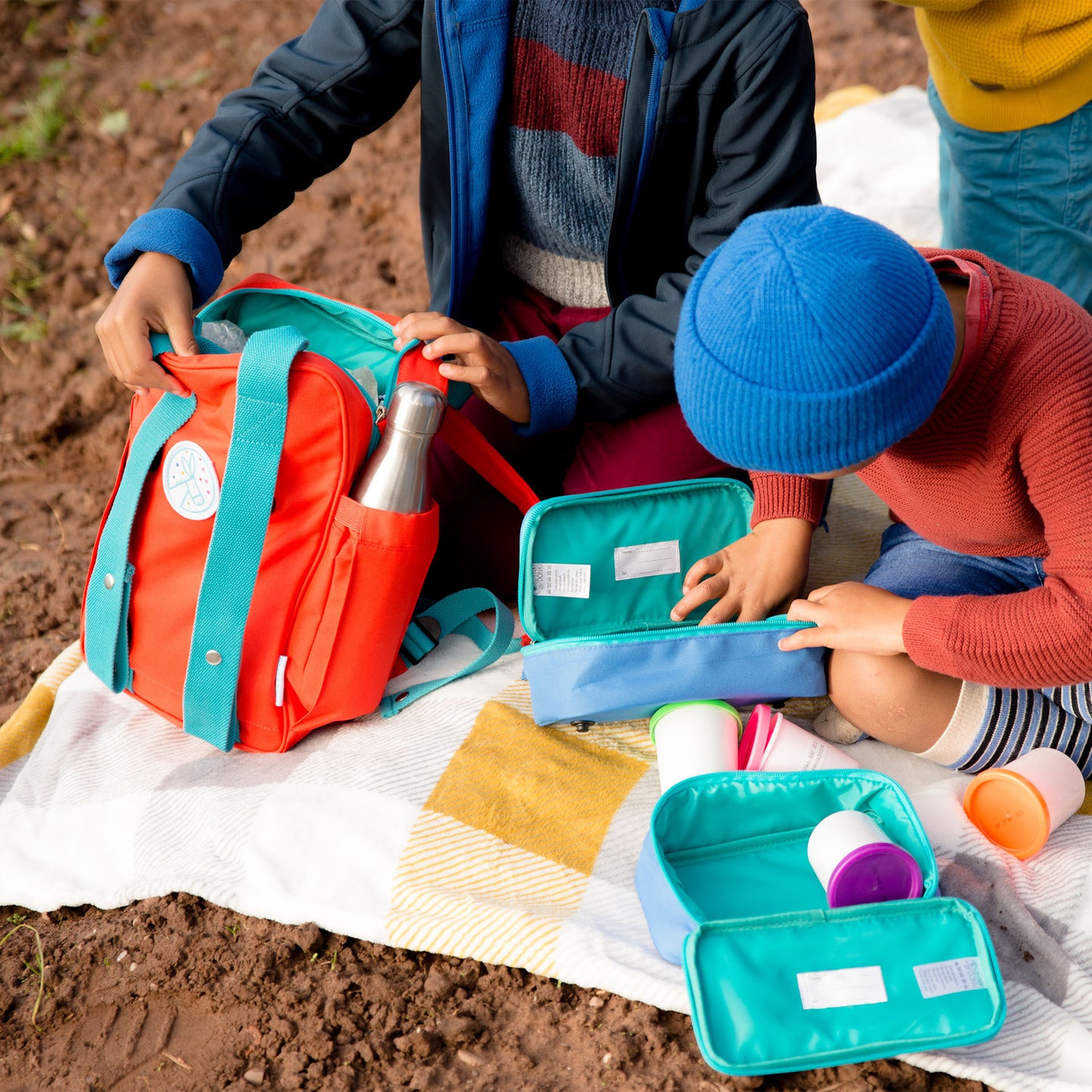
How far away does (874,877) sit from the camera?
49.9 inches

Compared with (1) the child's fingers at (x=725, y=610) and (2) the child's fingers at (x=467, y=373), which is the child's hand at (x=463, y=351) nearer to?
(2) the child's fingers at (x=467, y=373)

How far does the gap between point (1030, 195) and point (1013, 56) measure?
0.29 m

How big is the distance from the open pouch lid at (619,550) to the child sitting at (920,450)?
0.08 metres

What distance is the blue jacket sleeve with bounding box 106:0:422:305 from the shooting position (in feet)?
5.40

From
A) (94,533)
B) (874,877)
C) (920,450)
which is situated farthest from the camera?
(94,533)

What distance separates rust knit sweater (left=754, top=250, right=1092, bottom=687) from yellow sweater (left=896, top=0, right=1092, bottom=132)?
0.65 metres

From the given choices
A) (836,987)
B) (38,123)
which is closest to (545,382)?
(836,987)

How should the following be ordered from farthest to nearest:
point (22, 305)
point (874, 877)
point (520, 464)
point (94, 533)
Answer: point (22, 305)
point (94, 533)
point (520, 464)
point (874, 877)

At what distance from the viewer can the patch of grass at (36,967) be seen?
1.38 m

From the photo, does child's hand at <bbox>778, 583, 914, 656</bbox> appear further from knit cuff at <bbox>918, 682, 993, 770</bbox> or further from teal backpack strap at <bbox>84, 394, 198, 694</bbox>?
teal backpack strap at <bbox>84, 394, 198, 694</bbox>

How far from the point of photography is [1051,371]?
124 centimetres

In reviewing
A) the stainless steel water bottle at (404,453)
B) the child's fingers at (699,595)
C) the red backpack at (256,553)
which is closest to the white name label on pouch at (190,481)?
the red backpack at (256,553)

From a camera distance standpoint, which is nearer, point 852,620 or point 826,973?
point 826,973

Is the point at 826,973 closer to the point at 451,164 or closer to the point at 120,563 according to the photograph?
the point at 120,563
